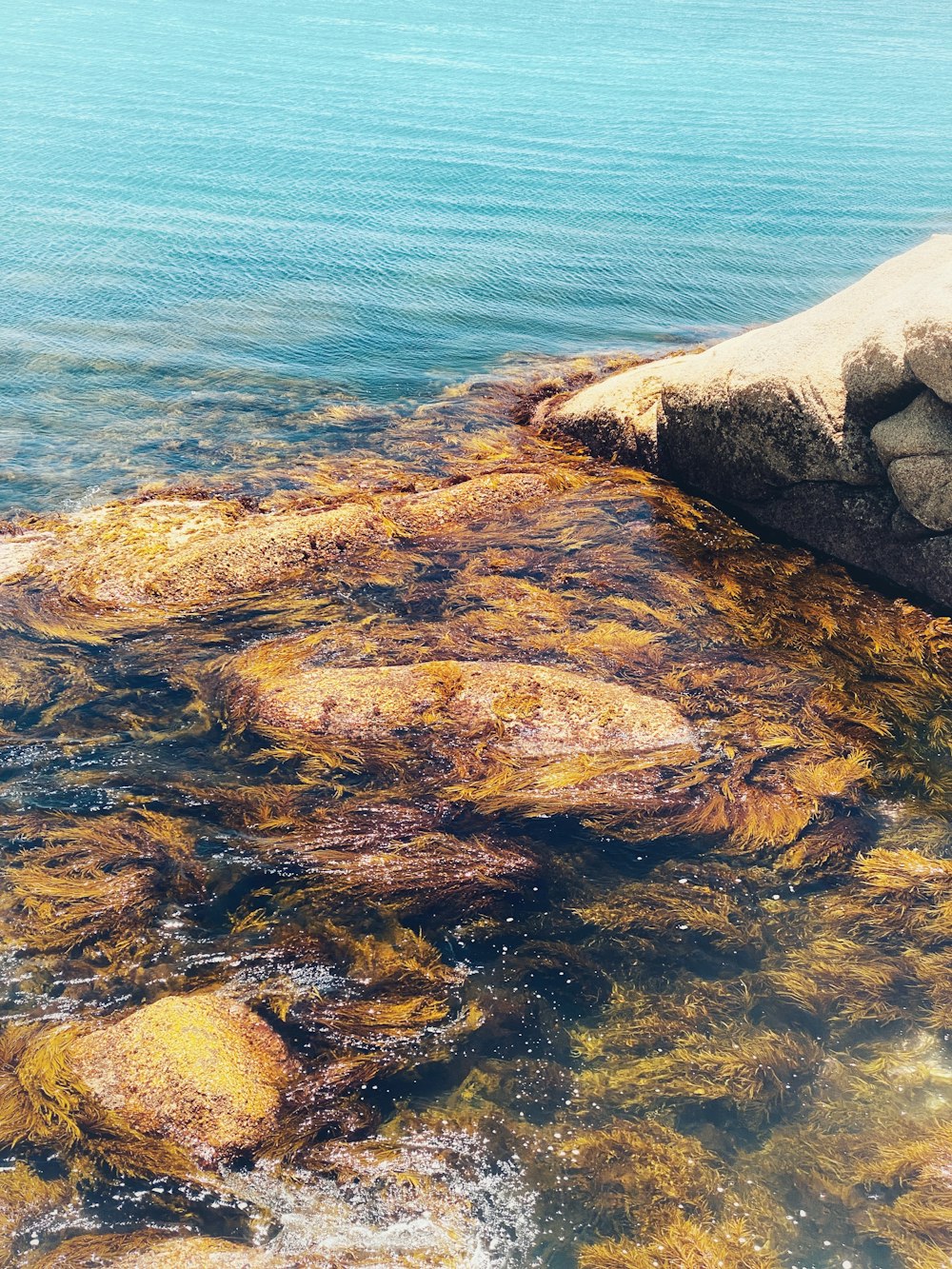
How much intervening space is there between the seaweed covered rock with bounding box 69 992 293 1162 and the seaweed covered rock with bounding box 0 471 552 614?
3.68 metres

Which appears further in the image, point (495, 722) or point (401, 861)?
point (495, 722)

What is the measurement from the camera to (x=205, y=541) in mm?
7977

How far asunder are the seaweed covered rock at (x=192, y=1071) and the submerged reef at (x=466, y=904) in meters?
0.01

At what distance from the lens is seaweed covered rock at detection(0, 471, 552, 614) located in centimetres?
753

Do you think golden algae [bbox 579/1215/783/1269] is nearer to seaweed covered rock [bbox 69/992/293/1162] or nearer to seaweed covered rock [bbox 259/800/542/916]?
seaweed covered rock [bbox 69/992/293/1162]

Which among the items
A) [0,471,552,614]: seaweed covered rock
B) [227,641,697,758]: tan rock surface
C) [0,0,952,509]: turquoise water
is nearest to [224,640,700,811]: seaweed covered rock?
[227,641,697,758]: tan rock surface

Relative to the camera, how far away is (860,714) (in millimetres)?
6398

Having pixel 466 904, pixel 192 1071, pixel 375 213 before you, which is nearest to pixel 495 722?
pixel 466 904

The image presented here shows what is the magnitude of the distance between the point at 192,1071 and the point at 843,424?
6541mm

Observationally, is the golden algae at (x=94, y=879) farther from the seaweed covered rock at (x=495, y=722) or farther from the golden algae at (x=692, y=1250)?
the golden algae at (x=692, y=1250)

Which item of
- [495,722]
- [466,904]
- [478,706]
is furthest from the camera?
[478,706]

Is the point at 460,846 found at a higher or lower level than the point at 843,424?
lower

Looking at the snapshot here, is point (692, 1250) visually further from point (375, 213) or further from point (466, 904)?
point (375, 213)

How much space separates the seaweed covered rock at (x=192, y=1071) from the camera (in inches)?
160
